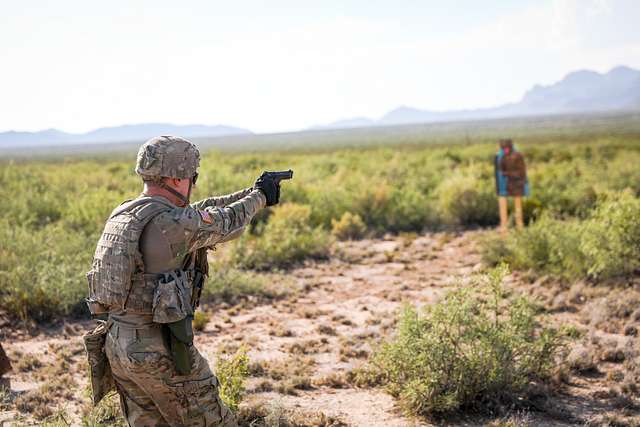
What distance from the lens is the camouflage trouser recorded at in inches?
122

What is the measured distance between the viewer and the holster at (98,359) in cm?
333

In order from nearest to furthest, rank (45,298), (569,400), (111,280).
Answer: (111,280) < (569,400) < (45,298)

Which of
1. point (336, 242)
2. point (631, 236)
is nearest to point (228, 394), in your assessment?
point (631, 236)

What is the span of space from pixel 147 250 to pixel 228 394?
185cm

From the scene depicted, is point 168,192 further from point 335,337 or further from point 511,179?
point 511,179

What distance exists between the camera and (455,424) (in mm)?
4723

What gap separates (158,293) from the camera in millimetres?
3025

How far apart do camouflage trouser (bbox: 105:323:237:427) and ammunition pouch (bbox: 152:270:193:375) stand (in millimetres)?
81

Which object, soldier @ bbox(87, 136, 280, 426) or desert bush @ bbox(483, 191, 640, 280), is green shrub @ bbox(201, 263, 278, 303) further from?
soldier @ bbox(87, 136, 280, 426)

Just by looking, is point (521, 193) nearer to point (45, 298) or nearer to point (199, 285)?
point (45, 298)

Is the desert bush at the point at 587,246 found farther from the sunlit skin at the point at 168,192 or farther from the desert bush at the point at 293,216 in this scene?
the sunlit skin at the point at 168,192

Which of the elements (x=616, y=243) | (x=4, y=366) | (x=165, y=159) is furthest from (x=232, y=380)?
(x=616, y=243)

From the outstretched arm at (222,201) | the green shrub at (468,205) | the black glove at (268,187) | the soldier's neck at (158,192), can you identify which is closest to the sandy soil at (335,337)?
the outstretched arm at (222,201)

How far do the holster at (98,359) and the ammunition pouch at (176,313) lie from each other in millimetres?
417
